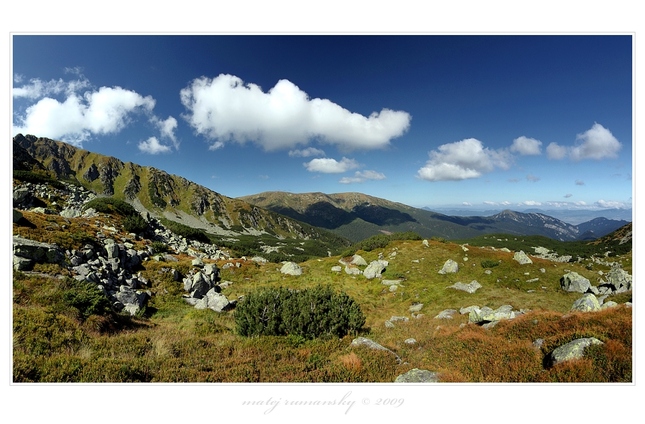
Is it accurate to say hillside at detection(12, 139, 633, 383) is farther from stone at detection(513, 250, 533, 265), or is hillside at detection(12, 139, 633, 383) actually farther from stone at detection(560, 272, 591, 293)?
stone at detection(513, 250, 533, 265)

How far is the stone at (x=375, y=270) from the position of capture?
31.3 metres

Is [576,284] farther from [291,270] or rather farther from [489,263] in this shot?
[291,270]

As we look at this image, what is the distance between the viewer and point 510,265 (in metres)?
27.2

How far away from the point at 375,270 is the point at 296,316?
73.4ft

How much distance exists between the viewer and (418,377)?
6.97m

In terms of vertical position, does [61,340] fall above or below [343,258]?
above

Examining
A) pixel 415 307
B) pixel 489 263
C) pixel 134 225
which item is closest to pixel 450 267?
pixel 489 263

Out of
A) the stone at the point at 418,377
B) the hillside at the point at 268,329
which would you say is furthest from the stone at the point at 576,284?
the stone at the point at 418,377

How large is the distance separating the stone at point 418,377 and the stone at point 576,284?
21.0m
